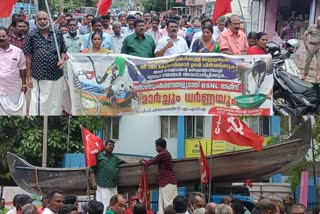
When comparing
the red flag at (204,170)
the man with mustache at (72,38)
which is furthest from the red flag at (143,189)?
the man with mustache at (72,38)

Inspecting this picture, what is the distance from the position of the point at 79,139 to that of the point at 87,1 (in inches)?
1275

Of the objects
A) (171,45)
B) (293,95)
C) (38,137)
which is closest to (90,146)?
(171,45)

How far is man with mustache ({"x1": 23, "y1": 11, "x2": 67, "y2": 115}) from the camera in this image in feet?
44.1

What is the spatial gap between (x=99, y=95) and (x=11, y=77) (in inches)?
48.7

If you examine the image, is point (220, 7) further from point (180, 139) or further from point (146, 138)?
point (146, 138)

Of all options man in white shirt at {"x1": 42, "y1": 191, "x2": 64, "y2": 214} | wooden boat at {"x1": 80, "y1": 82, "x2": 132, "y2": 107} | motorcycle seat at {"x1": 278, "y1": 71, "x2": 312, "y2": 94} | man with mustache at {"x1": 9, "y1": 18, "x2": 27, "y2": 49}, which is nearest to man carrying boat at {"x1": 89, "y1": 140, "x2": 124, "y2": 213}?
wooden boat at {"x1": 80, "y1": 82, "x2": 132, "y2": 107}

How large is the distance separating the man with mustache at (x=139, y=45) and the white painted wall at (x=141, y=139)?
1410 centimetres

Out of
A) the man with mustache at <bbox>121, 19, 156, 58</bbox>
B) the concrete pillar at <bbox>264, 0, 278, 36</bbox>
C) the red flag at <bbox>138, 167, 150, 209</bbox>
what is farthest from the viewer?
the concrete pillar at <bbox>264, 0, 278, 36</bbox>

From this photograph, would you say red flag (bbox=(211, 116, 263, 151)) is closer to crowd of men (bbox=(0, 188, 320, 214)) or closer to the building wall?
crowd of men (bbox=(0, 188, 320, 214))

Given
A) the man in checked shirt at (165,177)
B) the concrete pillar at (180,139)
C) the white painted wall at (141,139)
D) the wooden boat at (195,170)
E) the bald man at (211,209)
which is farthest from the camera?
the white painted wall at (141,139)

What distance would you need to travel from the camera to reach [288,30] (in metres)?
28.2

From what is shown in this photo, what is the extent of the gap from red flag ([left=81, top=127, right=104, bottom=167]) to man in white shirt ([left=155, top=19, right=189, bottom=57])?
188 cm

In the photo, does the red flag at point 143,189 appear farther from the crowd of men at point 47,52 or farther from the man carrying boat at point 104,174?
the crowd of men at point 47,52

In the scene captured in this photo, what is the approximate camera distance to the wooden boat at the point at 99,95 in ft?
44.0
